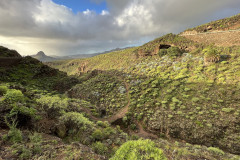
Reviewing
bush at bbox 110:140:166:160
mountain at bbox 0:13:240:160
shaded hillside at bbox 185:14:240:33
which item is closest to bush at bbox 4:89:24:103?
mountain at bbox 0:13:240:160

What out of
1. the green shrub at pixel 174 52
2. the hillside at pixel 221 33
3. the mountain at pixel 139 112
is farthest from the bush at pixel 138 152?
the hillside at pixel 221 33

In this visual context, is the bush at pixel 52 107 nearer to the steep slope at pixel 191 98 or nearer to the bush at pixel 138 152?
the bush at pixel 138 152

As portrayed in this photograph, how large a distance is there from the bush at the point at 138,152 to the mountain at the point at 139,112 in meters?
0.04

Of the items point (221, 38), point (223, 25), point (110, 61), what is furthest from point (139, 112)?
point (110, 61)

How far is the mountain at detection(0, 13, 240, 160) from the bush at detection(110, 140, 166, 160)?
0.12 feet

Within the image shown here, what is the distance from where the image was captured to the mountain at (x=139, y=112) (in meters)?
5.13

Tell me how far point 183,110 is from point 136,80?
46.9ft

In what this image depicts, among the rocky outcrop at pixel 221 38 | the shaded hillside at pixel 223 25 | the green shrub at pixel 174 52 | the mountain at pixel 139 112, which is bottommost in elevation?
the mountain at pixel 139 112

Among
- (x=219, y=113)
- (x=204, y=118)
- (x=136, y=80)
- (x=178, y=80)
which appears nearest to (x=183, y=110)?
(x=204, y=118)

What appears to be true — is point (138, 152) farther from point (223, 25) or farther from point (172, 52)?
point (223, 25)

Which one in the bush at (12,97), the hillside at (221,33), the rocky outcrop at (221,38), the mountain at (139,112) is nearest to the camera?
the mountain at (139,112)

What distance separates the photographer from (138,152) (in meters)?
4.32

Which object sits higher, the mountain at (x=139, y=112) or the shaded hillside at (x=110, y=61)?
the shaded hillside at (x=110, y=61)

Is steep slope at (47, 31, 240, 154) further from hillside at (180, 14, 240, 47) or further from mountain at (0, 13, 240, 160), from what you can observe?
hillside at (180, 14, 240, 47)
